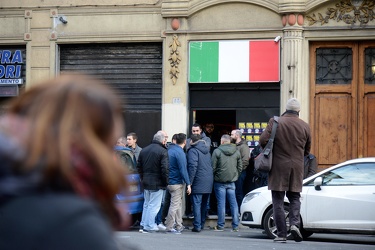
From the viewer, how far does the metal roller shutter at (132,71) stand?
2091 centimetres

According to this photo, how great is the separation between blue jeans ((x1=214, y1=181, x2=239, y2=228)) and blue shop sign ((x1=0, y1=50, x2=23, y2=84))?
650cm

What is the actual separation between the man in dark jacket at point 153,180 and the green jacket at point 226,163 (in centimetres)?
151

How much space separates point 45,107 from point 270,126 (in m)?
10.9

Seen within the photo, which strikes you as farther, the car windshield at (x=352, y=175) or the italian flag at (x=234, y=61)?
the italian flag at (x=234, y=61)

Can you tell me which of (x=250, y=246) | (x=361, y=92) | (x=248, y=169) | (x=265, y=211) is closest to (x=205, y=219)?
(x=248, y=169)

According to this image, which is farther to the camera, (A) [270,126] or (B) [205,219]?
(B) [205,219]

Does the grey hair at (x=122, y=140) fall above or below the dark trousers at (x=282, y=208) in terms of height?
above

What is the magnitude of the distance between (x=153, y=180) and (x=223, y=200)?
6.08ft

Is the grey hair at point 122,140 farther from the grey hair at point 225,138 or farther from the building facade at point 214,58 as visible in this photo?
the grey hair at point 225,138

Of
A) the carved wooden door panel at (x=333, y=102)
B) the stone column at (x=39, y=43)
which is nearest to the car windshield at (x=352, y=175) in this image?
the carved wooden door panel at (x=333, y=102)

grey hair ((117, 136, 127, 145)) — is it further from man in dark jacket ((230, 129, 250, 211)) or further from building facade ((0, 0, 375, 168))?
man in dark jacket ((230, 129, 250, 211))

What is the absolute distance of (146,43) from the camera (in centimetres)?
2108

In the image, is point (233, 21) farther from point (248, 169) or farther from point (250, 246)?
point (250, 246)

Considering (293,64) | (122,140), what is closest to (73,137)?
(122,140)
